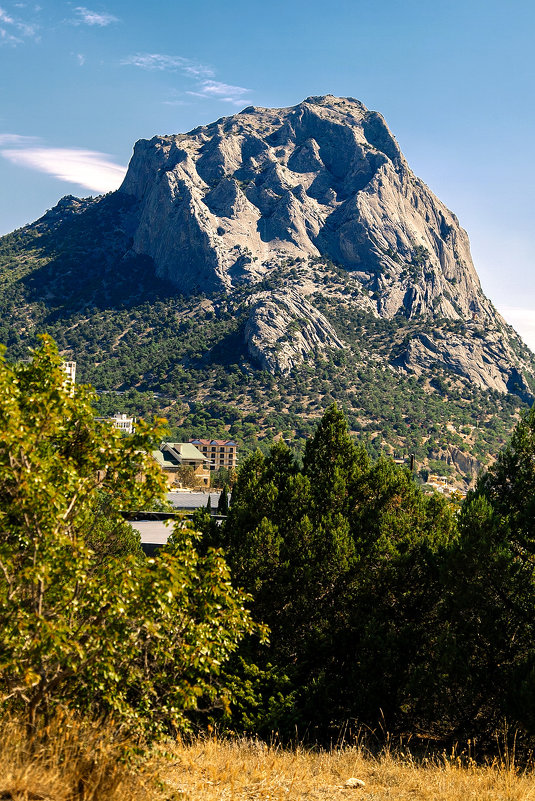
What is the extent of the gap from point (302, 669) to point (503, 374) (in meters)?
187

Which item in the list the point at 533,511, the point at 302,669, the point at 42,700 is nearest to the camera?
the point at 42,700

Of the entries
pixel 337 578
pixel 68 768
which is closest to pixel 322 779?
pixel 68 768

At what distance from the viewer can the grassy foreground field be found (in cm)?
707

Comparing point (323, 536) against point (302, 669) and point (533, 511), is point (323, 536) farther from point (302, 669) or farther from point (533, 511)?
point (533, 511)

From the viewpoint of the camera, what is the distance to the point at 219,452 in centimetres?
13612

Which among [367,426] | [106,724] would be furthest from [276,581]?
[367,426]

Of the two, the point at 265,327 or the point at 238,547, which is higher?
the point at 265,327

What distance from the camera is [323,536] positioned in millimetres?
20250

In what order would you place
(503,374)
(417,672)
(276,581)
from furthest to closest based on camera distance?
(503,374), (276,581), (417,672)

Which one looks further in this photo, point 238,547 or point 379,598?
Answer: point 238,547

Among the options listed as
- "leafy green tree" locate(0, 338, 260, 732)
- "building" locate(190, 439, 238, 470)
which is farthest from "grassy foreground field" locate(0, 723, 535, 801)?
"building" locate(190, 439, 238, 470)

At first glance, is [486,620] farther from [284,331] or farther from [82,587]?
Result: [284,331]

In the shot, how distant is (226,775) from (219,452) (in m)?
127

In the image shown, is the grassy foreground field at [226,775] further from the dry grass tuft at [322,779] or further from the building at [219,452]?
the building at [219,452]
